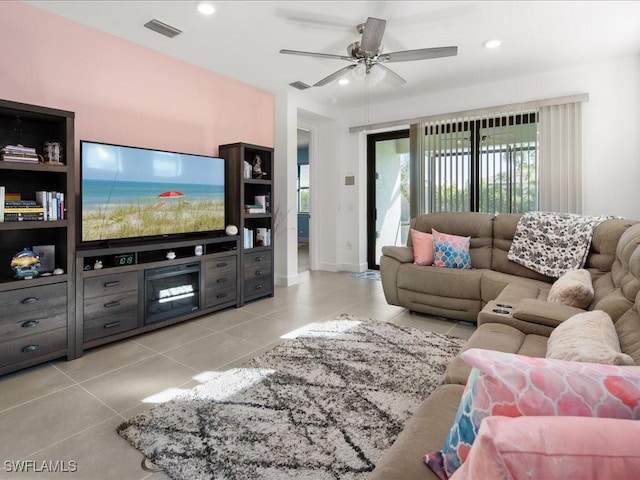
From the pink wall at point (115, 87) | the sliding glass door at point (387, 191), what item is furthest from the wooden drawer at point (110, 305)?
the sliding glass door at point (387, 191)

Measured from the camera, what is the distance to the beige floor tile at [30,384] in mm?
2084

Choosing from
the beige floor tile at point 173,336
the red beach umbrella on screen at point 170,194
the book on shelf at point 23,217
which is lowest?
the beige floor tile at point 173,336

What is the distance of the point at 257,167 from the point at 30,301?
2.64 m

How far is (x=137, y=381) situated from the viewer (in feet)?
7.51

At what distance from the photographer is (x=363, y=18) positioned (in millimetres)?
3049

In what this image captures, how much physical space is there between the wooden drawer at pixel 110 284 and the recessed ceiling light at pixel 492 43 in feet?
12.7

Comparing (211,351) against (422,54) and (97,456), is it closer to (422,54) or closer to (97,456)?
(97,456)

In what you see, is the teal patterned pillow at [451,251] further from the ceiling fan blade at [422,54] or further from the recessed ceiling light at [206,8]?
the recessed ceiling light at [206,8]

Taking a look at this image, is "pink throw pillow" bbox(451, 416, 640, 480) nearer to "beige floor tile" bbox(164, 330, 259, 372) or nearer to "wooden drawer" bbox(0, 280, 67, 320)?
"beige floor tile" bbox(164, 330, 259, 372)

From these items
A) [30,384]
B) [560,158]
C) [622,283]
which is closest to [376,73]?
[622,283]

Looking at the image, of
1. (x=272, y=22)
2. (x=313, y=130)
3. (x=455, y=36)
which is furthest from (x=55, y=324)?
(x=313, y=130)

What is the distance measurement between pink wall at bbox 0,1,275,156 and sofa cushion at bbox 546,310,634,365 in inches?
142

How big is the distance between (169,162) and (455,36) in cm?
293

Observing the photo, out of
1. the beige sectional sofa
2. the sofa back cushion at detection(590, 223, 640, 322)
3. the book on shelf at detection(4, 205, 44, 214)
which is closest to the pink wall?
the book on shelf at detection(4, 205, 44, 214)
